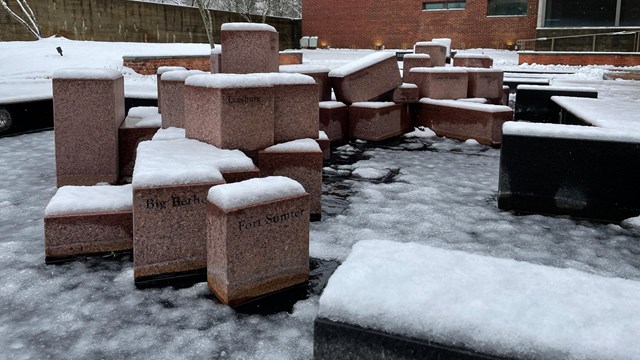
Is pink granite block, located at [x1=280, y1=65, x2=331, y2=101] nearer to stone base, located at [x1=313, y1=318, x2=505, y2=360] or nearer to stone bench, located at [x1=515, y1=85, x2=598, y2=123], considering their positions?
stone bench, located at [x1=515, y1=85, x2=598, y2=123]

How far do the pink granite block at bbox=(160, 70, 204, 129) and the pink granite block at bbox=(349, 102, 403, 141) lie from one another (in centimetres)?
411

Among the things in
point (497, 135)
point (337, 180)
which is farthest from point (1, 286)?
point (497, 135)

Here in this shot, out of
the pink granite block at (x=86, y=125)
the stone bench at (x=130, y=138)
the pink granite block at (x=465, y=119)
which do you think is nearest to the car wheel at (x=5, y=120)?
the stone bench at (x=130, y=138)

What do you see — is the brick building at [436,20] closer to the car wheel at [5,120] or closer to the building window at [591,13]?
the building window at [591,13]

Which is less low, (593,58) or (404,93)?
(593,58)

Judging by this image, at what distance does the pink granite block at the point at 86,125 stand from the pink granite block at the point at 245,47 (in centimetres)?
147

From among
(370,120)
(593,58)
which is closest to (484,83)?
(370,120)

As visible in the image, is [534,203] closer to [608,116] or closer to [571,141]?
[571,141]

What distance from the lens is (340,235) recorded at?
205 inches

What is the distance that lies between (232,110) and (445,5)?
39508mm

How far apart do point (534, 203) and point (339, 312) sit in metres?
4.32

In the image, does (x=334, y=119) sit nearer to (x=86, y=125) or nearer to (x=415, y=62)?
(x=415, y=62)

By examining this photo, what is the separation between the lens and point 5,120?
400 inches

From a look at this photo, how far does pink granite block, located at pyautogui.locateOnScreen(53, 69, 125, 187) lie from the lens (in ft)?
20.7
